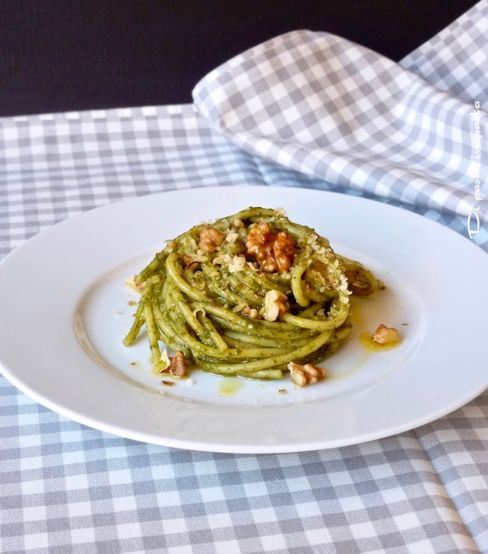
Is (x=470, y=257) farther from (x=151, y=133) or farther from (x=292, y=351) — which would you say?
(x=151, y=133)

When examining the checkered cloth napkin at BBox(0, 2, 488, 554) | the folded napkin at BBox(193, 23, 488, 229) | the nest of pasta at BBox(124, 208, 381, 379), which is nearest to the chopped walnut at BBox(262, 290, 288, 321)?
the nest of pasta at BBox(124, 208, 381, 379)

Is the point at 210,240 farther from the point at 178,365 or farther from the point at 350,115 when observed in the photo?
the point at 350,115

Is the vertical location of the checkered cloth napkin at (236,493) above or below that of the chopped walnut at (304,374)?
below

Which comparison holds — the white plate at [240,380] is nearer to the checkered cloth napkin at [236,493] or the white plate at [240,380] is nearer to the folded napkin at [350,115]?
the checkered cloth napkin at [236,493]

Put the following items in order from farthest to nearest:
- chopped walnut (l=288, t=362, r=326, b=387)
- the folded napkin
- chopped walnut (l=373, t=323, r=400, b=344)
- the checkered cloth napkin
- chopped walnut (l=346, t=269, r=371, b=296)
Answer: the folded napkin → chopped walnut (l=346, t=269, r=371, b=296) → chopped walnut (l=373, t=323, r=400, b=344) → chopped walnut (l=288, t=362, r=326, b=387) → the checkered cloth napkin

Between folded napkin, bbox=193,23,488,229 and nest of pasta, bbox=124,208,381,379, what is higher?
nest of pasta, bbox=124,208,381,379

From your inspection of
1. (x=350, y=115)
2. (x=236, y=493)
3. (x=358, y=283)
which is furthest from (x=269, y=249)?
(x=350, y=115)

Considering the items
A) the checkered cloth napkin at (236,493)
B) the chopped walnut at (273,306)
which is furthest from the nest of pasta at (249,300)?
the checkered cloth napkin at (236,493)

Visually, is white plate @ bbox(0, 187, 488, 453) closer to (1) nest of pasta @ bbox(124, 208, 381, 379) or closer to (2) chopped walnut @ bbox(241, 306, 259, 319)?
(1) nest of pasta @ bbox(124, 208, 381, 379)

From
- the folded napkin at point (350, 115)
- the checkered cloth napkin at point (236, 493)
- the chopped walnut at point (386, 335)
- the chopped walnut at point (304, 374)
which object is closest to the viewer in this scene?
the checkered cloth napkin at point (236, 493)
